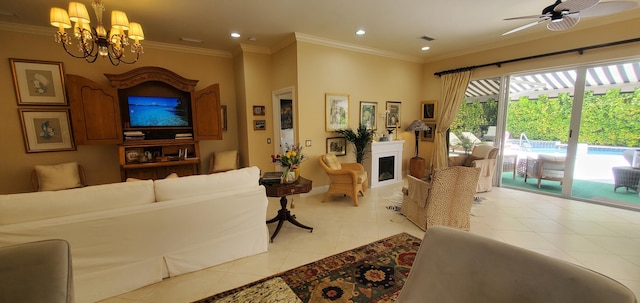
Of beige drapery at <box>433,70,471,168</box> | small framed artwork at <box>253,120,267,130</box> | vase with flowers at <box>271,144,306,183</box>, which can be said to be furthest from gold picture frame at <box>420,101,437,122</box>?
vase with flowers at <box>271,144,306,183</box>

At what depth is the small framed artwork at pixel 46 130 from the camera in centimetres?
396

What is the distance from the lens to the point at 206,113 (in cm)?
483

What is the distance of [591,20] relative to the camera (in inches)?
151

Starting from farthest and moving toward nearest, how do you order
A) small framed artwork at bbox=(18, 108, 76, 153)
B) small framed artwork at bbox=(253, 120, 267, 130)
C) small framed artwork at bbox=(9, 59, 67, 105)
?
small framed artwork at bbox=(253, 120, 267, 130) < small framed artwork at bbox=(18, 108, 76, 153) < small framed artwork at bbox=(9, 59, 67, 105)

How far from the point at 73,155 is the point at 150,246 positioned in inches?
143

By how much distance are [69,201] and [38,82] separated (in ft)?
11.9

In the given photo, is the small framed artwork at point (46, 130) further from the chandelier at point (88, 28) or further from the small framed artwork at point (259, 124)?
the small framed artwork at point (259, 124)

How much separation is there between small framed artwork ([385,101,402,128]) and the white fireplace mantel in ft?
1.77

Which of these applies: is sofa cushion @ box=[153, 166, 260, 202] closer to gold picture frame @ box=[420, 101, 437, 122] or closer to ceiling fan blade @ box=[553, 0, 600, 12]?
ceiling fan blade @ box=[553, 0, 600, 12]

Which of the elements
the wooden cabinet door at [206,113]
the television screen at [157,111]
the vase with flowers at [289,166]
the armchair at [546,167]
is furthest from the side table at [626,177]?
the television screen at [157,111]

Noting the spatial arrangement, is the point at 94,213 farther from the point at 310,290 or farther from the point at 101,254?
the point at 310,290

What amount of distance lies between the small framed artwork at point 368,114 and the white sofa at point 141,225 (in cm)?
331

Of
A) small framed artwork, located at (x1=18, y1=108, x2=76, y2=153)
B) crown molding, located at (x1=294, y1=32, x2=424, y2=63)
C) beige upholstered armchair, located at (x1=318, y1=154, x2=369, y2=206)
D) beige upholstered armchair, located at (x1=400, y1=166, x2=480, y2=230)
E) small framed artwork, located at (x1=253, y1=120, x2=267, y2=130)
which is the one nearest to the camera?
beige upholstered armchair, located at (x1=400, y1=166, x2=480, y2=230)

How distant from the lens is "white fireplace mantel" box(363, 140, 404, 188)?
5246 millimetres
